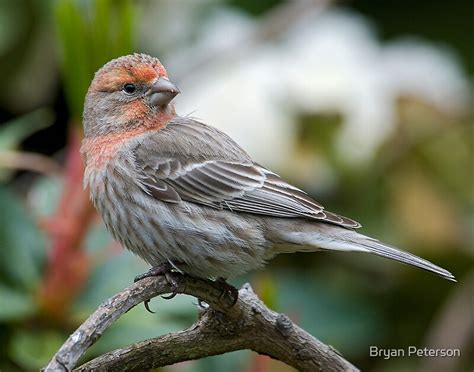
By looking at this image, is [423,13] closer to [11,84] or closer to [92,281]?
[11,84]

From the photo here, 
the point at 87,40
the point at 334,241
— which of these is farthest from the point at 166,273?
the point at 87,40

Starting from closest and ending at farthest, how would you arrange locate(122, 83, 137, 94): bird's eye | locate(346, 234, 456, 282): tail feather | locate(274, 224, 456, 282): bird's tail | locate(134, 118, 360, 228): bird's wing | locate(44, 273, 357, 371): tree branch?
locate(44, 273, 357, 371): tree branch → locate(346, 234, 456, 282): tail feather → locate(274, 224, 456, 282): bird's tail → locate(134, 118, 360, 228): bird's wing → locate(122, 83, 137, 94): bird's eye

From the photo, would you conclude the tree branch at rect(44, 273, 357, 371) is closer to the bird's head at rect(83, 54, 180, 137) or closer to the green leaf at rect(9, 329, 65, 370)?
the green leaf at rect(9, 329, 65, 370)

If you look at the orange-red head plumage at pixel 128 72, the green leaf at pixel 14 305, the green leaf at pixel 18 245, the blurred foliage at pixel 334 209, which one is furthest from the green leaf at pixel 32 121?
the green leaf at pixel 14 305

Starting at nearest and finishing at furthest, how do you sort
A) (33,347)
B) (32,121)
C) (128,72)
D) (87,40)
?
1. (33,347)
2. (128,72)
3. (87,40)
4. (32,121)

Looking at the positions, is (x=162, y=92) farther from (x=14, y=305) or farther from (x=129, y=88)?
(x=14, y=305)

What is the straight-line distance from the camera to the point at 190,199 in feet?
12.2

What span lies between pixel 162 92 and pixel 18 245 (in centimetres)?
92

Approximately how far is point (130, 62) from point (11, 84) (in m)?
1.93

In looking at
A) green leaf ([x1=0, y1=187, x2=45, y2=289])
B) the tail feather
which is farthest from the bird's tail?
green leaf ([x1=0, y1=187, x2=45, y2=289])

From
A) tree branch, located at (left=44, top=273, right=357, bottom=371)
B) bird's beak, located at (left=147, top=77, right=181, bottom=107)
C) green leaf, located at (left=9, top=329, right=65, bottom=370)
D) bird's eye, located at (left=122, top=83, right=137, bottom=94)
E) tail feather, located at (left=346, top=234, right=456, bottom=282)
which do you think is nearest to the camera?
tree branch, located at (left=44, top=273, right=357, bottom=371)

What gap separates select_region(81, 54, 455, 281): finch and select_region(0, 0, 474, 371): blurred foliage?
33 centimetres

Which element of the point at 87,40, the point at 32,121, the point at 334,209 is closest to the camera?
the point at 87,40

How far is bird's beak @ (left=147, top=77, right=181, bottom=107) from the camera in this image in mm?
3947
